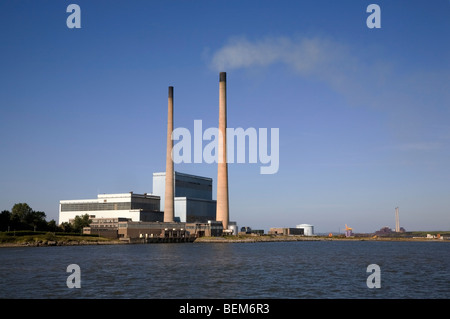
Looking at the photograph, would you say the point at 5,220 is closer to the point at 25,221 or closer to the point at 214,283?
the point at 25,221

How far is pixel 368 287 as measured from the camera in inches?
1818

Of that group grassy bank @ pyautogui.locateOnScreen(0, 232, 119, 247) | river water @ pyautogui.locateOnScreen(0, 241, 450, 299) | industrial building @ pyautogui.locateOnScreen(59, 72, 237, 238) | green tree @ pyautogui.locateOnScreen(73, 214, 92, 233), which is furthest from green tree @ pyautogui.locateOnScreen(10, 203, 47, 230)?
river water @ pyautogui.locateOnScreen(0, 241, 450, 299)

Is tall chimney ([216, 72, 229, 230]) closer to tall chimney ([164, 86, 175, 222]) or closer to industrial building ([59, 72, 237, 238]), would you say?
industrial building ([59, 72, 237, 238])

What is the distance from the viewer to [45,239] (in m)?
141

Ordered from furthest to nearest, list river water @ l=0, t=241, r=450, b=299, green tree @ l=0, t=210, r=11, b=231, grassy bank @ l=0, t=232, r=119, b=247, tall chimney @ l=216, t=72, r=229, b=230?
tall chimney @ l=216, t=72, r=229, b=230 → green tree @ l=0, t=210, r=11, b=231 → grassy bank @ l=0, t=232, r=119, b=247 → river water @ l=0, t=241, r=450, b=299

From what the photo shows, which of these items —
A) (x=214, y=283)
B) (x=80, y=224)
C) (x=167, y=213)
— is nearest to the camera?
(x=214, y=283)

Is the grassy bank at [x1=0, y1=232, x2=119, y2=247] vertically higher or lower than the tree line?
lower

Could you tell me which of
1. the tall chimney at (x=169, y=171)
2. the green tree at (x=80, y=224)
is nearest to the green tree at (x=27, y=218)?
the green tree at (x=80, y=224)

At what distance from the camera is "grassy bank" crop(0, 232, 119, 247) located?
435 feet

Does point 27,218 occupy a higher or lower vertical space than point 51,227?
higher

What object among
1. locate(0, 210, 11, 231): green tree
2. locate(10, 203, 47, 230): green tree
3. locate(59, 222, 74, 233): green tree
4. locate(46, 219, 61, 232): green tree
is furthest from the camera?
locate(59, 222, 74, 233): green tree

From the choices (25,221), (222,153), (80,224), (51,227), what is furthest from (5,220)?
(222,153)

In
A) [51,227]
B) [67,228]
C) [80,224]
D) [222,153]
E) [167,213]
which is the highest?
[222,153]
